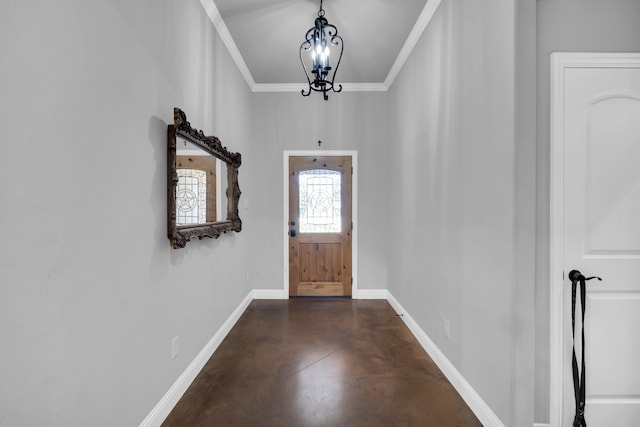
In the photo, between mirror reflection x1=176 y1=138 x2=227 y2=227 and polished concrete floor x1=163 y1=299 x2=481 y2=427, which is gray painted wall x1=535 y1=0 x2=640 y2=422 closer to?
polished concrete floor x1=163 y1=299 x2=481 y2=427

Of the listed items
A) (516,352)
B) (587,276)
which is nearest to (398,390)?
(516,352)

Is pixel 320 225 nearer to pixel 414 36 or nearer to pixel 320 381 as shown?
pixel 320 381

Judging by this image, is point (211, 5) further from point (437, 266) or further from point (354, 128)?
point (437, 266)

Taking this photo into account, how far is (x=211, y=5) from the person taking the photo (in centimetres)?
244

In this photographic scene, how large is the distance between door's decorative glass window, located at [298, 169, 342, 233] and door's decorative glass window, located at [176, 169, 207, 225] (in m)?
1.92

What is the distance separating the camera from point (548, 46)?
4.84 feet

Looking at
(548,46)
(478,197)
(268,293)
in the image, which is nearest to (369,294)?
(268,293)

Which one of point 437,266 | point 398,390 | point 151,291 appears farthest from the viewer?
point 437,266

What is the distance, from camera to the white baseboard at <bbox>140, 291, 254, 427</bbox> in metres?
1.64

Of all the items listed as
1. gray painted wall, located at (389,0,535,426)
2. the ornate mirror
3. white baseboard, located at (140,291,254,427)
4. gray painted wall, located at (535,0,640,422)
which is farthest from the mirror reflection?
gray painted wall, located at (535,0,640,422)

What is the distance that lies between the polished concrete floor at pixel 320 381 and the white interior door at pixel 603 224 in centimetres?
70

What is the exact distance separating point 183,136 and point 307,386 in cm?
194

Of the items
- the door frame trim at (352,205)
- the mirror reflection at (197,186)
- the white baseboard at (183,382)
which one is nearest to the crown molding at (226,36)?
A: the door frame trim at (352,205)

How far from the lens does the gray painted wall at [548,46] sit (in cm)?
146
